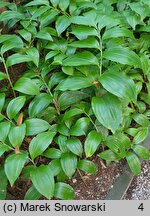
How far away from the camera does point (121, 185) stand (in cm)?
178

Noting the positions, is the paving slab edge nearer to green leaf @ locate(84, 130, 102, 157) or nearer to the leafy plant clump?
the leafy plant clump

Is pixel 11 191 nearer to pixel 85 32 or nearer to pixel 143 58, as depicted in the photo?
pixel 85 32

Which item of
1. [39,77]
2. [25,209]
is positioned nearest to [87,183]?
[25,209]

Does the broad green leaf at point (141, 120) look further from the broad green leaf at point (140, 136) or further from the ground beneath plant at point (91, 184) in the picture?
the ground beneath plant at point (91, 184)

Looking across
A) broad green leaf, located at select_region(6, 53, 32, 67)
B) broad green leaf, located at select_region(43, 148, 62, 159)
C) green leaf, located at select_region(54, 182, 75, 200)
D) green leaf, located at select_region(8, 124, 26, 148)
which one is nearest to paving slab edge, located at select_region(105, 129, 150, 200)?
green leaf, located at select_region(54, 182, 75, 200)

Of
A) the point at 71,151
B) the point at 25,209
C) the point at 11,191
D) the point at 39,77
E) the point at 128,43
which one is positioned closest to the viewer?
the point at 25,209

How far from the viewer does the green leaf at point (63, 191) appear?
61.1 inches

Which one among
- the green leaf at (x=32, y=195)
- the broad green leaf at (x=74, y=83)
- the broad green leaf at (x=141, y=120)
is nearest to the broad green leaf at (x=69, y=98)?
the broad green leaf at (x=74, y=83)

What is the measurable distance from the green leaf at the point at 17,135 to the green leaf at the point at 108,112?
13.4 inches

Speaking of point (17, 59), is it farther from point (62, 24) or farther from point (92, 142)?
point (92, 142)

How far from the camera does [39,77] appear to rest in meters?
1.84

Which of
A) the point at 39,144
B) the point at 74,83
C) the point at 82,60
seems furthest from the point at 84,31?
the point at 39,144

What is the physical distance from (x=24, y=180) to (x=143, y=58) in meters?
0.95

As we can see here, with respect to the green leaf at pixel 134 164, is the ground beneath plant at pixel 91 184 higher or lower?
lower
